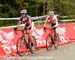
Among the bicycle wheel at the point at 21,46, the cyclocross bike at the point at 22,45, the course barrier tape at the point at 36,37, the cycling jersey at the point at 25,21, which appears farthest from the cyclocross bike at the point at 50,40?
the bicycle wheel at the point at 21,46

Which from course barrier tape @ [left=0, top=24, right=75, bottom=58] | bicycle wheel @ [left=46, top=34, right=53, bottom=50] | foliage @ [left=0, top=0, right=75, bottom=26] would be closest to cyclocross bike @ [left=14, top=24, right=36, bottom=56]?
course barrier tape @ [left=0, top=24, right=75, bottom=58]

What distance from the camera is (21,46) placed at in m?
15.2

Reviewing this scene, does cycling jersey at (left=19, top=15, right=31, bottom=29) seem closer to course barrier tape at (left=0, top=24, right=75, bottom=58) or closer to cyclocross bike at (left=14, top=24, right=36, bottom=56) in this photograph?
cyclocross bike at (left=14, top=24, right=36, bottom=56)

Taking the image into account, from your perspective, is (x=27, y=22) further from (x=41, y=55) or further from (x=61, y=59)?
(x=61, y=59)

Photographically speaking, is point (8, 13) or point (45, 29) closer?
point (45, 29)

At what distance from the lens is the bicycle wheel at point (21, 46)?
15.1 m

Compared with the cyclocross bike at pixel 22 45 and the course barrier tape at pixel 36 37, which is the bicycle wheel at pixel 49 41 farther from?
the cyclocross bike at pixel 22 45

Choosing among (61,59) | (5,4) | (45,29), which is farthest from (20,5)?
(61,59)

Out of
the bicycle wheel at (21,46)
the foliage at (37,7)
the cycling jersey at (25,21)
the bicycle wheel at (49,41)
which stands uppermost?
the cycling jersey at (25,21)

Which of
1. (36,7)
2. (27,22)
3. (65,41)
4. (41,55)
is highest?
(27,22)

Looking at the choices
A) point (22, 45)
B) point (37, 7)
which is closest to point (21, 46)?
point (22, 45)

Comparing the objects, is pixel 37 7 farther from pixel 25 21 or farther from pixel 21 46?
pixel 21 46

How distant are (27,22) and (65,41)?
19.9 ft

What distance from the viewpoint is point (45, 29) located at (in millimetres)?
17359
